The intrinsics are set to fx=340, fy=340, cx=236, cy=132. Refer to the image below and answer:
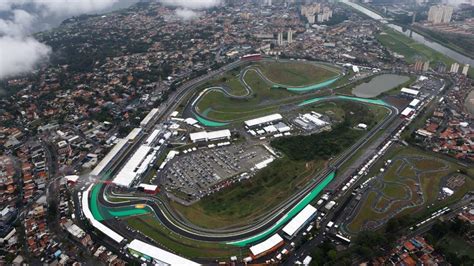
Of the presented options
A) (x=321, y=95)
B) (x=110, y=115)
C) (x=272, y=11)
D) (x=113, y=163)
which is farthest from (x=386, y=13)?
(x=113, y=163)

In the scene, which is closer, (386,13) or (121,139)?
(121,139)

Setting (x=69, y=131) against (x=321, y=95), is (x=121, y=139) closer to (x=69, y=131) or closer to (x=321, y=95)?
(x=69, y=131)

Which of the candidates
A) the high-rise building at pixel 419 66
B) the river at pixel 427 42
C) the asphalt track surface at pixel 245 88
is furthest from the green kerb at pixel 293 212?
the river at pixel 427 42

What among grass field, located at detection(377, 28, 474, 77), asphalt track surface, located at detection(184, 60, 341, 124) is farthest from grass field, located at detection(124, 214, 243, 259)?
grass field, located at detection(377, 28, 474, 77)

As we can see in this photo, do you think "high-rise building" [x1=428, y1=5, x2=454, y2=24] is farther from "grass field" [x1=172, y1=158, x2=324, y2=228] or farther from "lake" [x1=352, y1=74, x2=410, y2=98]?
"grass field" [x1=172, y1=158, x2=324, y2=228]

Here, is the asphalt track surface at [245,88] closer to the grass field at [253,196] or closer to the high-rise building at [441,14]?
the grass field at [253,196]

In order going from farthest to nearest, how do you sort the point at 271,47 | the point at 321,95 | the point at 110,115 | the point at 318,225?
the point at 271,47 < the point at 321,95 < the point at 110,115 < the point at 318,225
